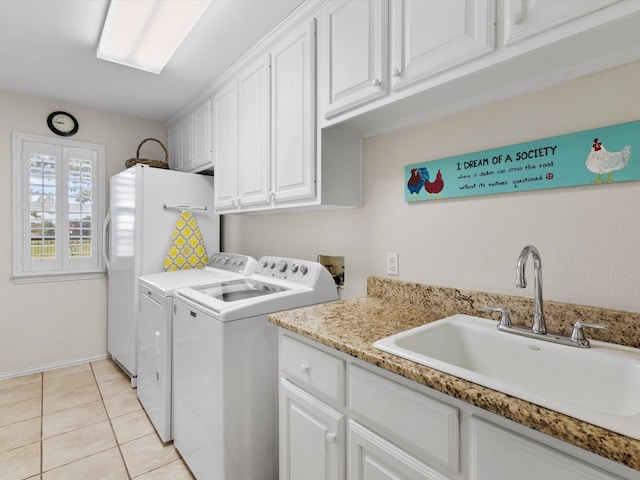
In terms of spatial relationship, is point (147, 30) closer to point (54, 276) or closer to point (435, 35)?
point (435, 35)

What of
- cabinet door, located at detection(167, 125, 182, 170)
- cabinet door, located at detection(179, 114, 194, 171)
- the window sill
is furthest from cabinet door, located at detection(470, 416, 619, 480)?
the window sill

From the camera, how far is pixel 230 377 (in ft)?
4.87

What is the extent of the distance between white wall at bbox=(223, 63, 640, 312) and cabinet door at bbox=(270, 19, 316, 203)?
35cm

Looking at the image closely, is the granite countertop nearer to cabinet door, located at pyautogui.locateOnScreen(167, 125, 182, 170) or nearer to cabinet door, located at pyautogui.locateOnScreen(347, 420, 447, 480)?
cabinet door, located at pyautogui.locateOnScreen(347, 420, 447, 480)

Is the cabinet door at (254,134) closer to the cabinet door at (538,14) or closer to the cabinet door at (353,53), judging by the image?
the cabinet door at (353,53)

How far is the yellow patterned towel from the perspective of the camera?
274 centimetres

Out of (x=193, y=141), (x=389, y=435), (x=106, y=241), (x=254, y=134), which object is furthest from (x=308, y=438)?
(x=106, y=241)

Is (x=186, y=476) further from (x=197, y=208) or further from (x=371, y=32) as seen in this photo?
(x=371, y=32)

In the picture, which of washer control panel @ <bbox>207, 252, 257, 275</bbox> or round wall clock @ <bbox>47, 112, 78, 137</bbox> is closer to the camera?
washer control panel @ <bbox>207, 252, 257, 275</bbox>

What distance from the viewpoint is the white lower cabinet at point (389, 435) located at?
0.66m

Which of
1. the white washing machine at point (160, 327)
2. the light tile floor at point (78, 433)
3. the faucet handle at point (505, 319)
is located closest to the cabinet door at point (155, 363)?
the white washing machine at point (160, 327)

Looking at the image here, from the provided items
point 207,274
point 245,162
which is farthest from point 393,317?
point 207,274

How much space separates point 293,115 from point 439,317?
48.3 inches

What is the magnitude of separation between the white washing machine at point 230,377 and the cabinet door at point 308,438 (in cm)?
25
